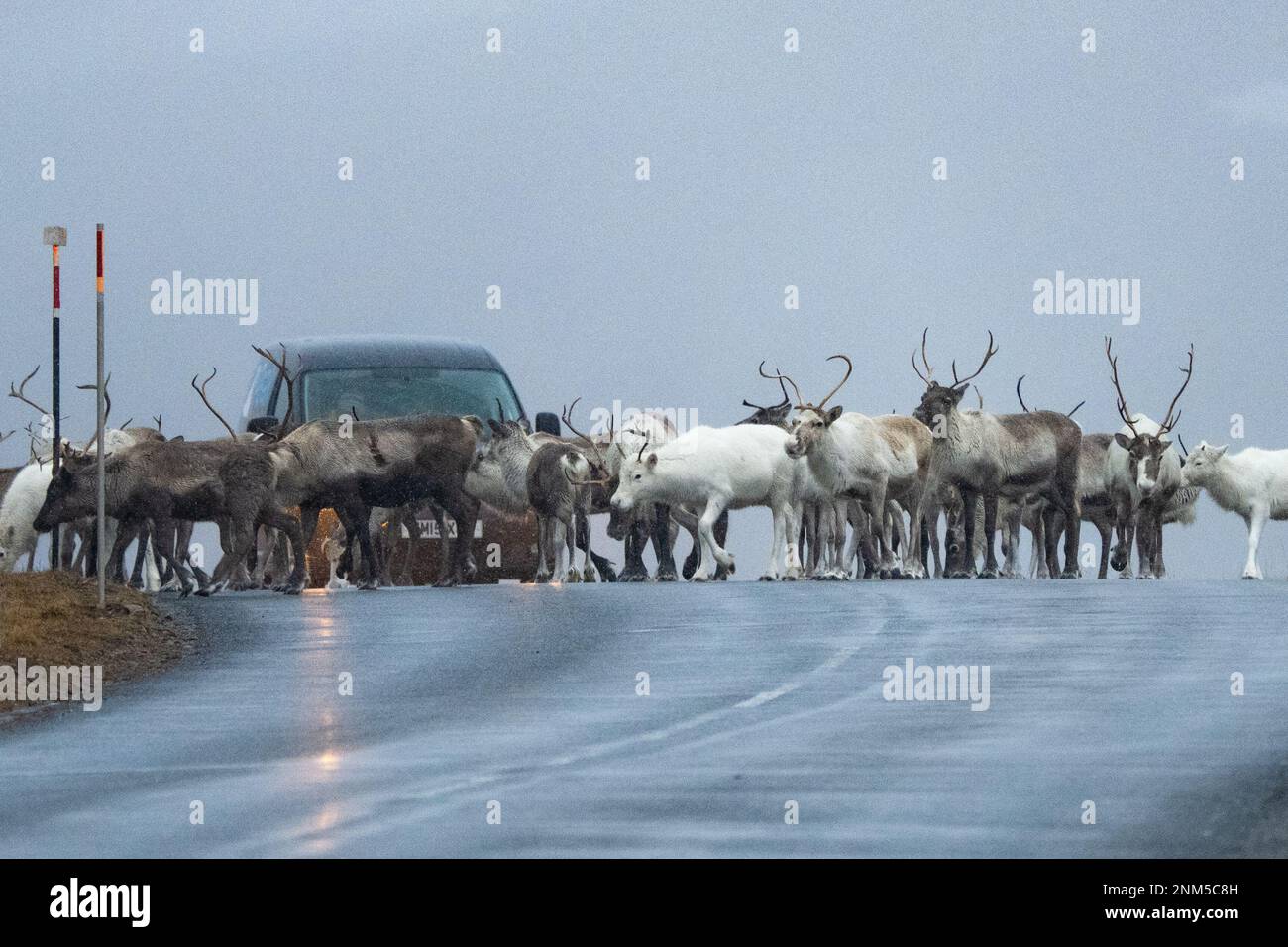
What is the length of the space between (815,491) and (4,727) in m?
20.2

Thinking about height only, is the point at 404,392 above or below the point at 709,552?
above

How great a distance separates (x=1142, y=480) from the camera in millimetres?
41156

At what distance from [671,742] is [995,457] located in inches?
960

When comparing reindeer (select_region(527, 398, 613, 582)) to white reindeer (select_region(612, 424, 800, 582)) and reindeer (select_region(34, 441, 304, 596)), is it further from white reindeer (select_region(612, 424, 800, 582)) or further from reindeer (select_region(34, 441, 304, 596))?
reindeer (select_region(34, 441, 304, 596))

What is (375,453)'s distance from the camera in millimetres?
33219

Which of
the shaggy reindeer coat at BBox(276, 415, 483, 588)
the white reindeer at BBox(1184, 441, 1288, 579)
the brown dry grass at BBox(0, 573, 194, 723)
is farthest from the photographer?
the white reindeer at BBox(1184, 441, 1288, 579)

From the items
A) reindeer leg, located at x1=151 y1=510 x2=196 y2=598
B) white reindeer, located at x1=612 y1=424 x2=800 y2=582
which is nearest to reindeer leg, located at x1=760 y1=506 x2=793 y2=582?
white reindeer, located at x1=612 y1=424 x2=800 y2=582

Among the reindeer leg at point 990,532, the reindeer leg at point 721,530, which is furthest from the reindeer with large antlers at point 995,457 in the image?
the reindeer leg at point 721,530

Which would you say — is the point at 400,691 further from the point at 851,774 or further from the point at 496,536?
the point at 496,536

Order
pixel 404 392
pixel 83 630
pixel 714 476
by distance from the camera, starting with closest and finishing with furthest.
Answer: pixel 83 630 < pixel 714 476 < pixel 404 392

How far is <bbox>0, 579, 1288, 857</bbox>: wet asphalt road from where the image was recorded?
1179cm

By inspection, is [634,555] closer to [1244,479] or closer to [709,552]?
[709,552]

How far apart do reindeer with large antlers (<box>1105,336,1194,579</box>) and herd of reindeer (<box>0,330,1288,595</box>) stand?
0.05 metres

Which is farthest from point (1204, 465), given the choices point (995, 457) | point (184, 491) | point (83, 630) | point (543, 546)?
point (83, 630)
